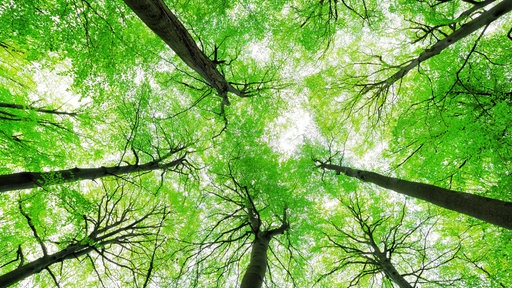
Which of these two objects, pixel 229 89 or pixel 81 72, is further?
pixel 229 89

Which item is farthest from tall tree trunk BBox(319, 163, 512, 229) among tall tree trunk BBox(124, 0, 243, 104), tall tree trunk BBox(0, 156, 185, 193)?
tall tree trunk BBox(0, 156, 185, 193)

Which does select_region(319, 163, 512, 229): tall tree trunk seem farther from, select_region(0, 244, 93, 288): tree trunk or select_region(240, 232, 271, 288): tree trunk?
select_region(0, 244, 93, 288): tree trunk

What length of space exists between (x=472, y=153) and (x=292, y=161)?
5317 millimetres

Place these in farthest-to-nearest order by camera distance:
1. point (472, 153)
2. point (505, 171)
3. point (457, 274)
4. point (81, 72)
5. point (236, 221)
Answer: point (236, 221)
point (457, 274)
point (505, 171)
point (472, 153)
point (81, 72)

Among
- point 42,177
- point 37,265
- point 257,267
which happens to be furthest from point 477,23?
point 37,265

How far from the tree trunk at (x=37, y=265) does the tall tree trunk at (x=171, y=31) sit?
469cm

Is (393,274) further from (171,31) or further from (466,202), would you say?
(171,31)

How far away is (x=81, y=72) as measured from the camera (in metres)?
4.74

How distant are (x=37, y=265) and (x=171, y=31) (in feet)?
16.8

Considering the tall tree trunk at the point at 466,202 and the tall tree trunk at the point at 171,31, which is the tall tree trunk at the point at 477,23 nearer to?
the tall tree trunk at the point at 466,202

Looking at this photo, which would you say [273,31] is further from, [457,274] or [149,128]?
[457,274]

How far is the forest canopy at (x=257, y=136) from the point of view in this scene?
4.52 m

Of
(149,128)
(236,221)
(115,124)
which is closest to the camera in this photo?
(115,124)

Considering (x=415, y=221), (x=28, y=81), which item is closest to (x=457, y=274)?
(x=415, y=221)
